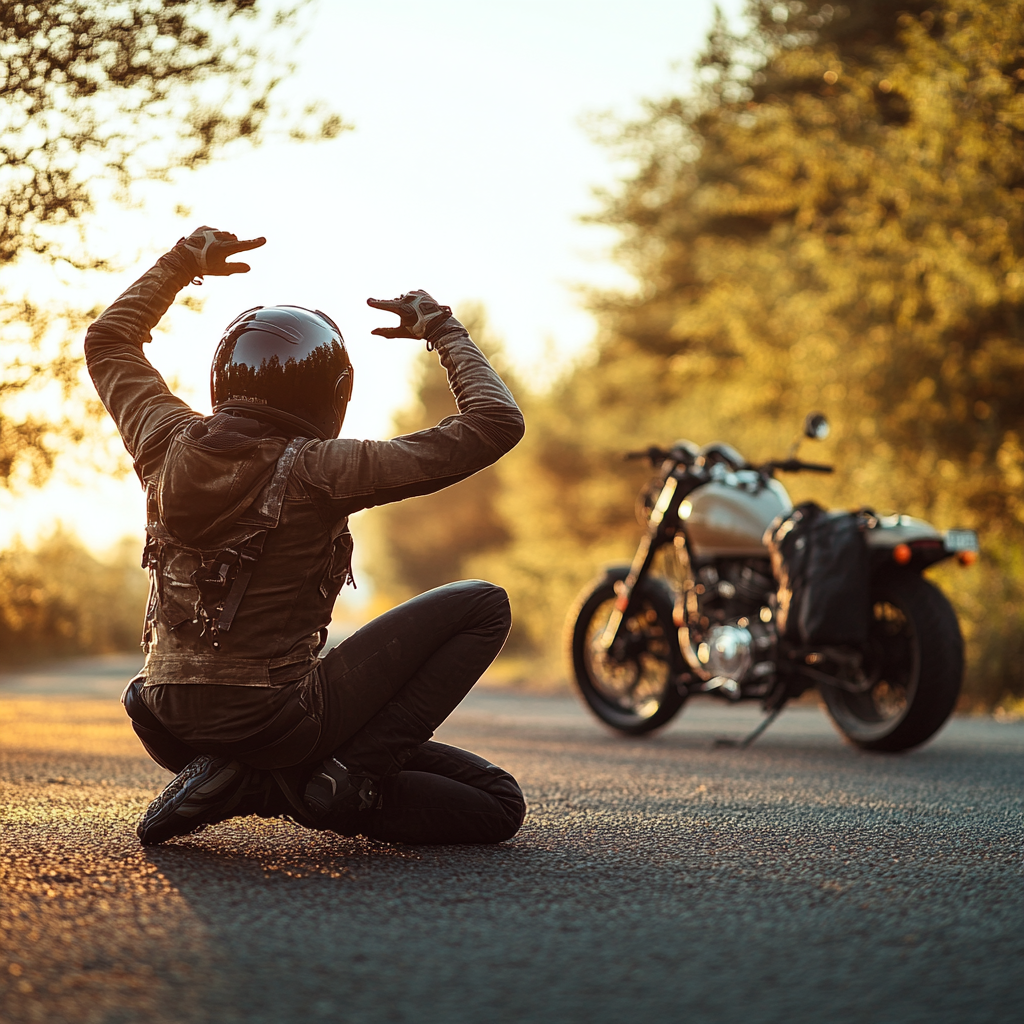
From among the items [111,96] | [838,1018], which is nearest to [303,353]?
[838,1018]

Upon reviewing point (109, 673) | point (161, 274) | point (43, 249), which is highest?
point (43, 249)

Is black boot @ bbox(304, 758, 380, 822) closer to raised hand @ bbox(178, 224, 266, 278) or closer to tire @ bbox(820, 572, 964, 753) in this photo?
raised hand @ bbox(178, 224, 266, 278)

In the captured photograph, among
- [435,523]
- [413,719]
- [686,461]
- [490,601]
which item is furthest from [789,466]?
[435,523]

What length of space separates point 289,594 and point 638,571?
4422 mm

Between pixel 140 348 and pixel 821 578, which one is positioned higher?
pixel 140 348

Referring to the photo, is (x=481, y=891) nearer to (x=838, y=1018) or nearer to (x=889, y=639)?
(x=838, y=1018)

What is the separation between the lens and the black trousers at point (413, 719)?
341 cm

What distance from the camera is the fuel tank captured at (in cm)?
687

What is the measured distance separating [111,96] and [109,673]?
11.2m

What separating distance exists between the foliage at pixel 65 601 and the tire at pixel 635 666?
3418 mm

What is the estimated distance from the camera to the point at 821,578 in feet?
20.1

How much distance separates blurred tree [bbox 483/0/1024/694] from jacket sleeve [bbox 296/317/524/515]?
8.01 m

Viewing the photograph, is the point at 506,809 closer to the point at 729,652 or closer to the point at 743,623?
the point at 729,652

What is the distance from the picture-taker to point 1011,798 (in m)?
4.70
